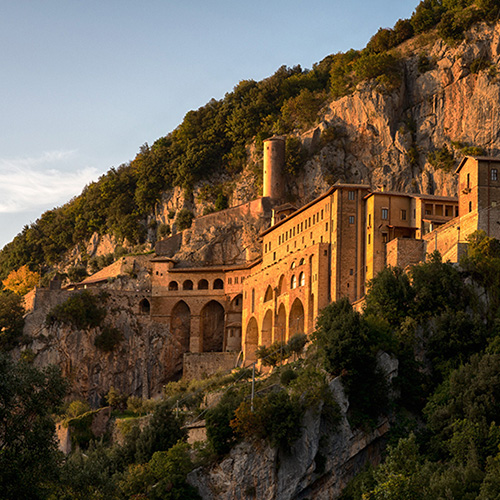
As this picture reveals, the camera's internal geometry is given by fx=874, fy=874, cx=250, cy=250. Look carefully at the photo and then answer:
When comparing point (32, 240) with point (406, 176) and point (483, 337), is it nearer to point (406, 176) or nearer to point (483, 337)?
point (406, 176)

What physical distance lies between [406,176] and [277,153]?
1425 centimetres

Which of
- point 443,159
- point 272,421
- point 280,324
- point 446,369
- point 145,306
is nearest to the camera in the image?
point 272,421

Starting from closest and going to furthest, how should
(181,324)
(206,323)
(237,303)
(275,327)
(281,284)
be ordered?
(275,327)
(281,284)
(237,303)
(181,324)
(206,323)

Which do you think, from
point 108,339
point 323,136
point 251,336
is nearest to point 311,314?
point 251,336

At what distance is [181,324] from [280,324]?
571 inches

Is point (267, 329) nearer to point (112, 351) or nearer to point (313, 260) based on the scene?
point (313, 260)

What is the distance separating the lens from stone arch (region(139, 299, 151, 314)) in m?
81.8

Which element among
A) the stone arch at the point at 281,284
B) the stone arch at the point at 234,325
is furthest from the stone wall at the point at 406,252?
the stone arch at the point at 234,325

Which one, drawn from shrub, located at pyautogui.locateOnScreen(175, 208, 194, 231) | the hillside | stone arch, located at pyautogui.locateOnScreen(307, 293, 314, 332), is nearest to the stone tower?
the hillside

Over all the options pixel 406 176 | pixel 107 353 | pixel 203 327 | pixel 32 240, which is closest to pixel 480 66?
pixel 406 176

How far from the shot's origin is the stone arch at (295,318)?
224ft

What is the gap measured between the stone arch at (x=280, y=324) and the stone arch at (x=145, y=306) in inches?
623

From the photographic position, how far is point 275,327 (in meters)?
71.4

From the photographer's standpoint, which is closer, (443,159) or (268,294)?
(268,294)
